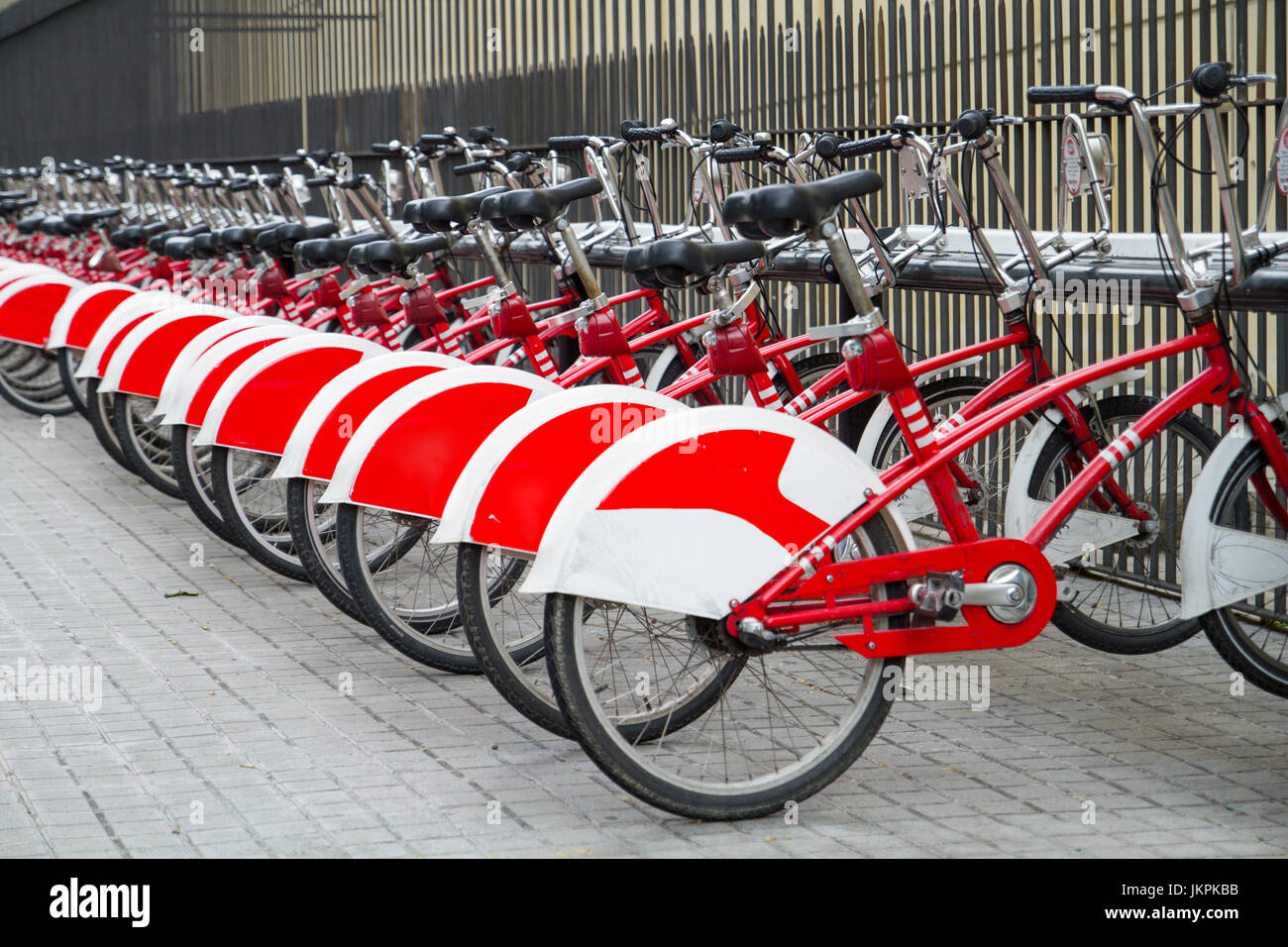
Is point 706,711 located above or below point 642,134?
below

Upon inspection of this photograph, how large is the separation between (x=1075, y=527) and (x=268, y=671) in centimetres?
251

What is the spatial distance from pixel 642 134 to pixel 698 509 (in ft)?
10.2

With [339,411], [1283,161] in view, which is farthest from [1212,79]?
[339,411]

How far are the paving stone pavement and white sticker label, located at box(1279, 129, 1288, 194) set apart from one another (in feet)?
4.77

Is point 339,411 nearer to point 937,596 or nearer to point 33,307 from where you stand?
point 937,596

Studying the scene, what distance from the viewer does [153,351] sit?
784 cm

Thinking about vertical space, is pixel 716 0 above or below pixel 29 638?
above

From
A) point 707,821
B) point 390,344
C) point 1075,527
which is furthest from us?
point 390,344

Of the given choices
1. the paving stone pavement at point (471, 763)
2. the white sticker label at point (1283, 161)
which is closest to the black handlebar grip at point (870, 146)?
the white sticker label at point (1283, 161)

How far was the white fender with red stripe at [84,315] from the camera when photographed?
9648 millimetres

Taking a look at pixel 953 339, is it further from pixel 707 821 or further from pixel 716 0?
pixel 707 821

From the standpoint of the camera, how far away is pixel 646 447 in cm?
416

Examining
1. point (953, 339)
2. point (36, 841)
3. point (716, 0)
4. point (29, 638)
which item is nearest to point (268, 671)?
point (29, 638)
